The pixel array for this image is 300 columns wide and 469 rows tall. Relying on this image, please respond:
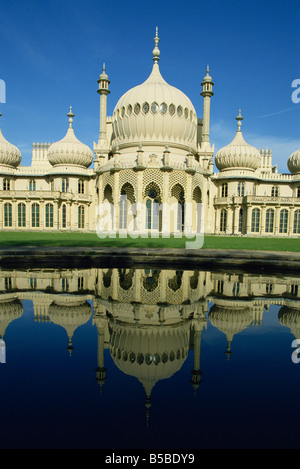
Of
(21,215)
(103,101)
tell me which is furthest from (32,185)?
(103,101)

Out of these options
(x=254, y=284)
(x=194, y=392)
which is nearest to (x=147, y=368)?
(x=194, y=392)

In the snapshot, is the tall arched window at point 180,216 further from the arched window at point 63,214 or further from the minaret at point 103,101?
the arched window at point 63,214

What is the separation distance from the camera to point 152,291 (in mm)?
7793

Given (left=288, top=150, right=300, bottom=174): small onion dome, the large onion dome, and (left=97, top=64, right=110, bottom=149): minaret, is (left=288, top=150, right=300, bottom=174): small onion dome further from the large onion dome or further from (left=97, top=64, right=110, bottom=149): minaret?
(left=97, top=64, right=110, bottom=149): minaret

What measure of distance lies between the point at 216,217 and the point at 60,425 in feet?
132

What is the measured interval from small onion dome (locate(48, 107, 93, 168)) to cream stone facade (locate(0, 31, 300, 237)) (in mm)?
128

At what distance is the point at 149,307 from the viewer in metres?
6.41

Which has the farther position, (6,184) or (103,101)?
(6,184)

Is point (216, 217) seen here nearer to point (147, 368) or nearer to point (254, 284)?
point (254, 284)

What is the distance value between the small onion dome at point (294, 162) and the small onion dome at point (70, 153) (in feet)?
89.0

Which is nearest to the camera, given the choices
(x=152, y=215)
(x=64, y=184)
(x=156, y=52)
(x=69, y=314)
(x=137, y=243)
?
(x=69, y=314)

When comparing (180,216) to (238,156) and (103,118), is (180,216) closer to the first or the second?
(238,156)

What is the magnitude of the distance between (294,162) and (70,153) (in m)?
29.6

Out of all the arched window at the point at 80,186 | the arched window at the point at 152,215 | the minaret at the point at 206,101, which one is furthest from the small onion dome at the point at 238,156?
the arched window at the point at 80,186
